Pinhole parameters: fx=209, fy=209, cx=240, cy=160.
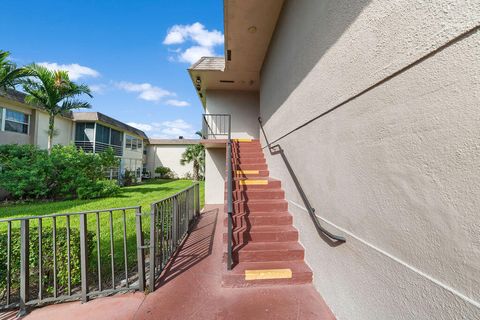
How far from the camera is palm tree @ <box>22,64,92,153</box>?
9828mm

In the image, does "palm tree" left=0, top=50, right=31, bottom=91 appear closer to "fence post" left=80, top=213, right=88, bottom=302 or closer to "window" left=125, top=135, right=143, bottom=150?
"fence post" left=80, top=213, right=88, bottom=302

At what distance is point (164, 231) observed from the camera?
3531mm

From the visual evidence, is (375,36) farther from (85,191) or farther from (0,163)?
(0,163)

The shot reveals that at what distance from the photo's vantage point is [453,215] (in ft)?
3.42

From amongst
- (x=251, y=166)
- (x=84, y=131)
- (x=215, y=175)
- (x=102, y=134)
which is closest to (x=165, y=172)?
(x=102, y=134)

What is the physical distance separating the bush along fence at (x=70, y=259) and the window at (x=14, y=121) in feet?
39.0

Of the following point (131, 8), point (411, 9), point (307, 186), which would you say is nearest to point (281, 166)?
point (307, 186)

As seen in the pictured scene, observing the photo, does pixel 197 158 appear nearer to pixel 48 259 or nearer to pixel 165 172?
pixel 165 172

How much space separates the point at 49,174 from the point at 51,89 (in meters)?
4.28

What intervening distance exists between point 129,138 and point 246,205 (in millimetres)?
19594

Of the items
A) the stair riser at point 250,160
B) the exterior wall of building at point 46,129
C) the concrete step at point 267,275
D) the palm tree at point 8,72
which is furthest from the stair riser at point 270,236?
Answer: the exterior wall of building at point 46,129

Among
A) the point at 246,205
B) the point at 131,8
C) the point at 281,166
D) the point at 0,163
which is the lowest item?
the point at 246,205

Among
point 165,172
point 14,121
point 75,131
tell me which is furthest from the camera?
point 165,172

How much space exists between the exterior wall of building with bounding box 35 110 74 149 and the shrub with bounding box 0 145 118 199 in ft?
10.7
